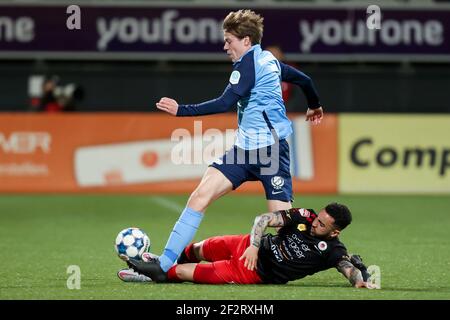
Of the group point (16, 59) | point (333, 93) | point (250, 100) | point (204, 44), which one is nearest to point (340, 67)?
point (333, 93)

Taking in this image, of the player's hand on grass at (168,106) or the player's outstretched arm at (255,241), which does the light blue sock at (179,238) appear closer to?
the player's outstretched arm at (255,241)

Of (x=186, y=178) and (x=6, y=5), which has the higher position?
(x=6, y=5)

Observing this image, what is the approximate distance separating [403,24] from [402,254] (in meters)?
10.4

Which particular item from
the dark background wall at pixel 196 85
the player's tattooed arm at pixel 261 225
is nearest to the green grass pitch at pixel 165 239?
the player's tattooed arm at pixel 261 225

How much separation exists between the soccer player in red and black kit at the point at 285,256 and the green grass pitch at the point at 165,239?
0.47 ft

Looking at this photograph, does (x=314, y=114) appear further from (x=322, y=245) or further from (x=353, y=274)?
(x=353, y=274)

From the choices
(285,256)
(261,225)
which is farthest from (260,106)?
(285,256)

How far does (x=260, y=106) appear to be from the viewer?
27.2ft

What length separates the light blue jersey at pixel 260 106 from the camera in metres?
8.24

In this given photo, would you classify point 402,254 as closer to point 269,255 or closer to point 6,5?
point 269,255

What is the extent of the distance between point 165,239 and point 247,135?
3.29 meters

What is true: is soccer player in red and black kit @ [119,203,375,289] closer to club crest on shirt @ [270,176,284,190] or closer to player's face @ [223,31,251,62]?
club crest on shirt @ [270,176,284,190]

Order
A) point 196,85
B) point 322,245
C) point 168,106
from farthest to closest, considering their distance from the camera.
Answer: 1. point 196,85
2. point 322,245
3. point 168,106

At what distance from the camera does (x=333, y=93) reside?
20.6m
